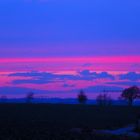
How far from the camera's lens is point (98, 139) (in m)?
29.0

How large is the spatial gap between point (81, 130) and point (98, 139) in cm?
490

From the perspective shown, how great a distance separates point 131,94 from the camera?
113250 millimetres

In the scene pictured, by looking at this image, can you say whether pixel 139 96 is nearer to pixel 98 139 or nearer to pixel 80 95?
pixel 80 95

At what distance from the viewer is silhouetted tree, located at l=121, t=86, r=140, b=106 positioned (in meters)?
112

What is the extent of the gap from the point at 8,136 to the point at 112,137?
21.8ft

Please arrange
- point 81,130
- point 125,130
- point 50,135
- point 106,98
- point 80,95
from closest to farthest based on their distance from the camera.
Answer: point 50,135, point 81,130, point 125,130, point 106,98, point 80,95

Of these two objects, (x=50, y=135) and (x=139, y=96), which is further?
(x=139, y=96)

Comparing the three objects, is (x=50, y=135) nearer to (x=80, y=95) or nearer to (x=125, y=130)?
(x=125, y=130)

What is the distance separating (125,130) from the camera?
36062mm

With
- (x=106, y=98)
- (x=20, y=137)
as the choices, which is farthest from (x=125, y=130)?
(x=106, y=98)

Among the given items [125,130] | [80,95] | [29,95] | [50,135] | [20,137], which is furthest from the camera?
[29,95]

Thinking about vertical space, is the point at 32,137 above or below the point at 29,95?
below

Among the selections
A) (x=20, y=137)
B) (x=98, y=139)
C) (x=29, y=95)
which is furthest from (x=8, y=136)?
(x=29, y=95)

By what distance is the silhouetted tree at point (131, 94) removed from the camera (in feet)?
369
